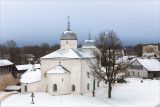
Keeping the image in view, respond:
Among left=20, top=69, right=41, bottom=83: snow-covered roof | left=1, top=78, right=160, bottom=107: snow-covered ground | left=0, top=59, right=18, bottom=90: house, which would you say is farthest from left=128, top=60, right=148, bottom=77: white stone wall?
left=20, top=69, right=41, bottom=83: snow-covered roof

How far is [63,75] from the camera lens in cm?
3881

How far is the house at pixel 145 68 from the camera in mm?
64938

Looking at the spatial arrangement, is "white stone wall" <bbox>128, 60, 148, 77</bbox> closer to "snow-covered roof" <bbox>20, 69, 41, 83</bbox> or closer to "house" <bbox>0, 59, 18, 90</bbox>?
"house" <bbox>0, 59, 18, 90</bbox>

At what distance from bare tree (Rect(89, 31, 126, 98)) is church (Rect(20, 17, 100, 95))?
150 cm

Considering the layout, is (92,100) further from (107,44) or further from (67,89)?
(107,44)

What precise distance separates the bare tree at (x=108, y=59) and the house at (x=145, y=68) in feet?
81.2

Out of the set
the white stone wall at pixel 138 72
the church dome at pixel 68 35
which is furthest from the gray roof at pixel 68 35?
the white stone wall at pixel 138 72

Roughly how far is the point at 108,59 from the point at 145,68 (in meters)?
27.1

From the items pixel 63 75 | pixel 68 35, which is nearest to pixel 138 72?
pixel 68 35

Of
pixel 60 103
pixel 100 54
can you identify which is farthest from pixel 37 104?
pixel 100 54

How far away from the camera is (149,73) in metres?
64.9

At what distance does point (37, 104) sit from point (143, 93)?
14.6 meters

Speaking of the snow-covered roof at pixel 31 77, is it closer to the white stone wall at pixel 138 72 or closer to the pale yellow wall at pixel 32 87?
the pale yellow wall at pixel 32 87

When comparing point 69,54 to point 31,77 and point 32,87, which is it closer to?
point 31,77
